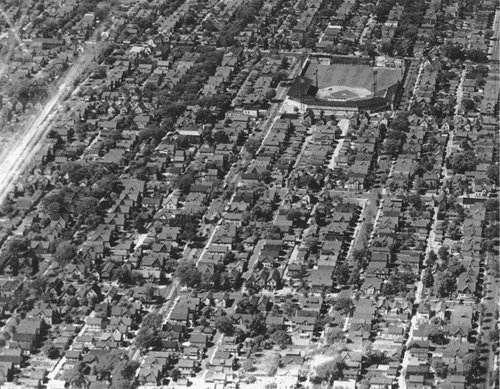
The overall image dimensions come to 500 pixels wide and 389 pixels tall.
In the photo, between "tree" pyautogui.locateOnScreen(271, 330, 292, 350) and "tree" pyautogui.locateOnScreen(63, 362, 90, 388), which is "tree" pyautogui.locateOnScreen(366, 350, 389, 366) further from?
"tree" pyautogui.locateOnScreen(63, 362, 90, 388)

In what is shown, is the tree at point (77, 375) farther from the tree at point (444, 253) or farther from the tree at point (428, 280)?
the tree at point (444, 253)

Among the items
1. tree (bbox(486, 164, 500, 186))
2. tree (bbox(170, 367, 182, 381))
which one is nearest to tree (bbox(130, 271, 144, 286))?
tree (bbox(170, 367, 182, 381))

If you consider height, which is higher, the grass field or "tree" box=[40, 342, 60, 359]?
"tree" box=[40, 342, 60, 359]

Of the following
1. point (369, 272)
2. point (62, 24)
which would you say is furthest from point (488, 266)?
point (62, 24)

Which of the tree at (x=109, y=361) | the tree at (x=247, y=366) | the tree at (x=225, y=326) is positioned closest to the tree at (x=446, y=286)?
the tree at (x=225, y=326)

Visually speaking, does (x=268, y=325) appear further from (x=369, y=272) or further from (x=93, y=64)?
(x=93, y=64)
